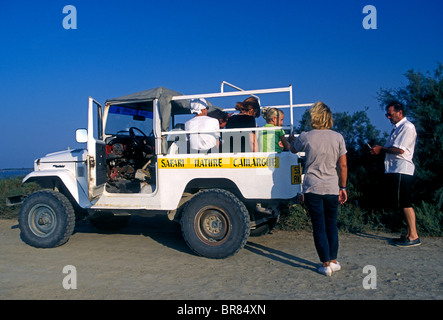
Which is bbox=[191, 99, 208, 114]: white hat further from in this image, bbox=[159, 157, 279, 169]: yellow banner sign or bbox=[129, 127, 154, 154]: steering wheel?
bbox=[129, 127, 154, 154]: steering wheel

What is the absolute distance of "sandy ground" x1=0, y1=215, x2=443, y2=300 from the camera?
4141 mm

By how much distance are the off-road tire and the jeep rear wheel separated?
205 cm

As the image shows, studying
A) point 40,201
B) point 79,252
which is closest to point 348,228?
point 79,252

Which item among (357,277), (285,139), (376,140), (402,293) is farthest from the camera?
(376,140)

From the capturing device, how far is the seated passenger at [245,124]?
564cm

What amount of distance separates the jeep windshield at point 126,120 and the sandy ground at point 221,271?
202cm

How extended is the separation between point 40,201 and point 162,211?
208cm

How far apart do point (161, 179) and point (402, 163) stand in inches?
143

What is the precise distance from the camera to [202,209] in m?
5.59

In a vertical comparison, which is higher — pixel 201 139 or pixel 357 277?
pixel 201 139

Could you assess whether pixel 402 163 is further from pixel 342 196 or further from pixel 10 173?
pixel 10 173

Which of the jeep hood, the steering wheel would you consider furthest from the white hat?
the jeep hood

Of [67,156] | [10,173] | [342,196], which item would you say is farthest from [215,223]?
[10,173]

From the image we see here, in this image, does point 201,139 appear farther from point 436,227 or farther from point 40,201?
point 436,227
